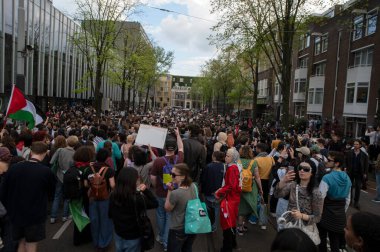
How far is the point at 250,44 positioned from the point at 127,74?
15505 millimetres

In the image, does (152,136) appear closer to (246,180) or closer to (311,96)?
(246,180)

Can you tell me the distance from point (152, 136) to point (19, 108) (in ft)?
13.0

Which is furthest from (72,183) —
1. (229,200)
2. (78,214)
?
(229,200)

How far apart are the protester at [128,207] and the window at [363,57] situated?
25875 millimetres

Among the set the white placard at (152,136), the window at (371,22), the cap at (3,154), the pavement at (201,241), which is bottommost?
the pavement at (201,241)

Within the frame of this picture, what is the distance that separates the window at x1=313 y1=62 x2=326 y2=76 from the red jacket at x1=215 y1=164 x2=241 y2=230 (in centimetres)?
3158

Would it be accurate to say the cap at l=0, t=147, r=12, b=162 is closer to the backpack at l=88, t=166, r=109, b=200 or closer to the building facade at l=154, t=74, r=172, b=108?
the backpack at l=88, t=166, r=109, b=200

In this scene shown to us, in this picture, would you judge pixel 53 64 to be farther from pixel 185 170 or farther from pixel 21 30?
pixel 185 170

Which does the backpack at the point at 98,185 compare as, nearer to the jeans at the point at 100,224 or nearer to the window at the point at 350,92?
the jeans at the point at 100,224

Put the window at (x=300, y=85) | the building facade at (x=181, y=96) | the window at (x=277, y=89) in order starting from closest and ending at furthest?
the window at (x=300, y=85) → the window at (x=277, y=89) → the building facade at (x=181, y=96)

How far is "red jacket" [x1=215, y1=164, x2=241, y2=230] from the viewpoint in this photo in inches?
207

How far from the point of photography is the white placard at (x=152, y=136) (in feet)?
21.3

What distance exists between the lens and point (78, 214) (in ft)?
18.5

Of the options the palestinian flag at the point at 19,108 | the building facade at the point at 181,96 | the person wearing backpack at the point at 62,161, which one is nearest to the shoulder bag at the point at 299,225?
the person wearing backpack at the point at 62,161
